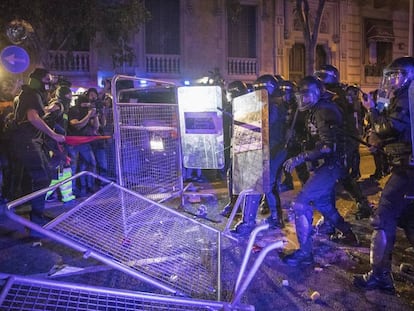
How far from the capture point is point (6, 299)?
2188 mm

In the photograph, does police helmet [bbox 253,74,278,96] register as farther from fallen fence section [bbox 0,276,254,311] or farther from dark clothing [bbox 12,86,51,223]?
fallen fence section [bbox 0,276,254,311]

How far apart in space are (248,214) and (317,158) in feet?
5.09

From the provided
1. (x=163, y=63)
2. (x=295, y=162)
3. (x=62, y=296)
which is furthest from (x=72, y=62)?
(x=62, y=296)

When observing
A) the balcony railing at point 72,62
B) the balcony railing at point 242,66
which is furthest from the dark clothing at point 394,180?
the balcony railing at point 242,66

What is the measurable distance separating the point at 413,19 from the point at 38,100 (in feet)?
44.2

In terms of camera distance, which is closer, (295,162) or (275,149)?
(295,162)

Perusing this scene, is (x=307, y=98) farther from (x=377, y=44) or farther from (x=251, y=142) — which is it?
(x=377, y=44)

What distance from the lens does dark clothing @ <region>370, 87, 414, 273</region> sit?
3.57 meters

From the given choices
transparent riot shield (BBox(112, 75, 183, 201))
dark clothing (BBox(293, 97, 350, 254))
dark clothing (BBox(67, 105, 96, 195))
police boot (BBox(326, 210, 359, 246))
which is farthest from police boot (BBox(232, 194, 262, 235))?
dark clothing (BBox(67, 105, 96, 195))

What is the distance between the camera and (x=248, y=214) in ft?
18.5

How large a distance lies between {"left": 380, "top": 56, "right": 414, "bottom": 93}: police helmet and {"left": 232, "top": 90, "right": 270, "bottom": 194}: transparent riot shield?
1442mm

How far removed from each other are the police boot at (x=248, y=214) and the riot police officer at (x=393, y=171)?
6.38 feet

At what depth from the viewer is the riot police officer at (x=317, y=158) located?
437 cm

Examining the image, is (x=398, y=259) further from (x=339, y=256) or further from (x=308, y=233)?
(x=308, y=233)
